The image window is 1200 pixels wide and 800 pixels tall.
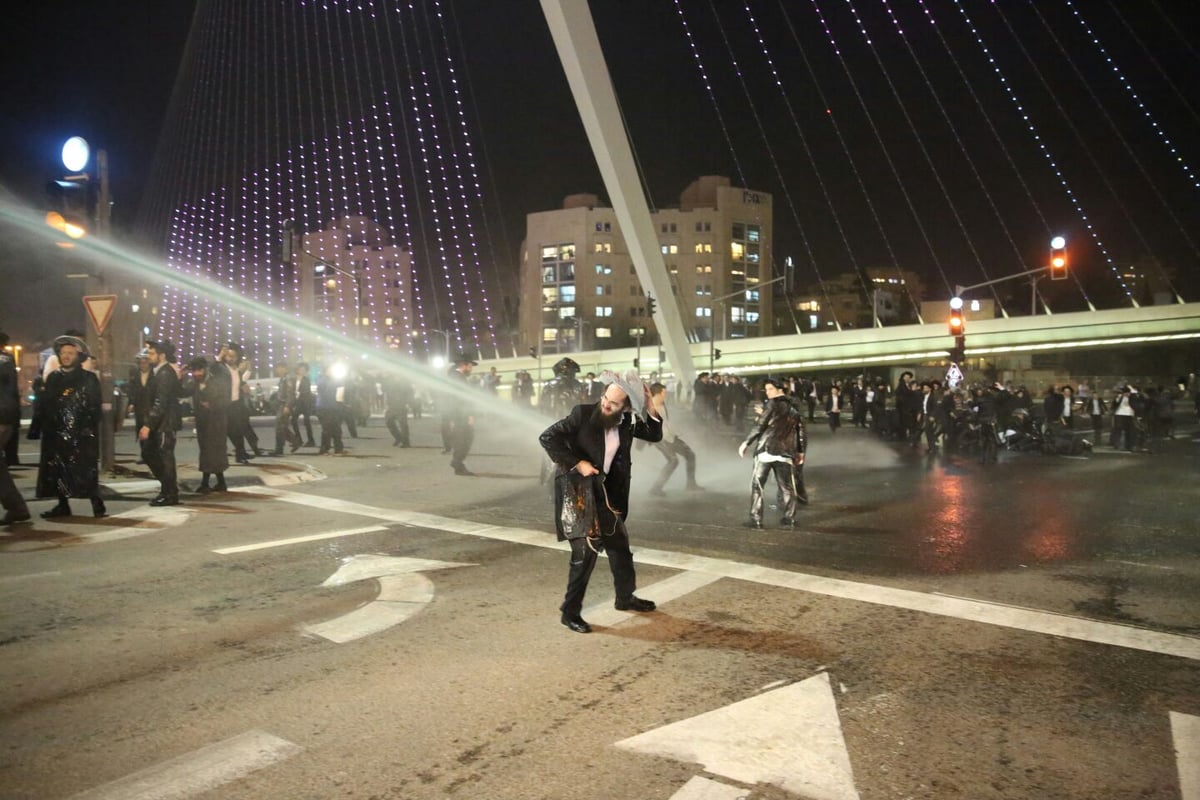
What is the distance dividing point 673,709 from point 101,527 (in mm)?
7315

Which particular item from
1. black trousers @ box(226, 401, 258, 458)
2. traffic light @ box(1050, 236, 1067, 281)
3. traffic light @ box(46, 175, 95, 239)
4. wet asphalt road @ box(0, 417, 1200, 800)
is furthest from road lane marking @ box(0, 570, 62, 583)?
traffic light @ box(1050, 236, 1067, 281)

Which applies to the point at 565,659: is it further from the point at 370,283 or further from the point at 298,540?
the point at 370,283

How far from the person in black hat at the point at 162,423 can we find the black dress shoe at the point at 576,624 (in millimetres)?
6621

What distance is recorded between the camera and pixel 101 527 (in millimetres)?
8461

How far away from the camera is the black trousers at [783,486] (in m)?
8.50

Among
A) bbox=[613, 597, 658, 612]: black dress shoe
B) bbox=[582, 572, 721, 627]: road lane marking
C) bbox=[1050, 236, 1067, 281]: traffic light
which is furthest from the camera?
bbox=[1050, 236, 1067, 281]: traffic light

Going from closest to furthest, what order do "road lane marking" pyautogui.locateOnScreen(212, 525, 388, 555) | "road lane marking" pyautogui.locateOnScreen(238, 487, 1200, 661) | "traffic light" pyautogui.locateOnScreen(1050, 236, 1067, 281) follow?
1. "road lane marking" pyautogui.locateOnScreen(238, 487, 1200, 661)
2. "road lane marking" pyautogui.locateOnScreen(212, 525, 388, 555)
3. "traffic light" pyautogui.locateOnScreen(1050, 236, 1067, 281)

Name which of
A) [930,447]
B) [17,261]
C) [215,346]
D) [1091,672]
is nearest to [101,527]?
[1091,672]

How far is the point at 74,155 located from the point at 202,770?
32.8 feet

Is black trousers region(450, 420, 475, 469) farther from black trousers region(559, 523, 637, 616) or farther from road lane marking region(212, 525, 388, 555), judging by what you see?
black trousers region(559, 523, 637, 616)

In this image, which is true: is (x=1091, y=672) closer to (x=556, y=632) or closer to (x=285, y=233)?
(x=556, y=632)

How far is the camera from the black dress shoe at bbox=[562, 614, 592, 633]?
4.93 meters

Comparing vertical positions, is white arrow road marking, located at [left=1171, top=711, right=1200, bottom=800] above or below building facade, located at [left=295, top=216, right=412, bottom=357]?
below

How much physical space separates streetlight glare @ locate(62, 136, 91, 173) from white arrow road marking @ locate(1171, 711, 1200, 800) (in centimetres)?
1233
